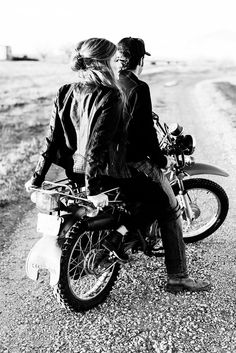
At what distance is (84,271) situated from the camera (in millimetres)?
3805

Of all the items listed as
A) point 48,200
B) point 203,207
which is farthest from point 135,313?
point 203,207

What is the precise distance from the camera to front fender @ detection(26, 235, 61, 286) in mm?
3432

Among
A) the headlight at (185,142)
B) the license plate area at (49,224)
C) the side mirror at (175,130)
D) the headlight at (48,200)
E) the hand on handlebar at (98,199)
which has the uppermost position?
the side mirror at (175,130)

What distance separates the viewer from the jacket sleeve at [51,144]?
3.44 metres

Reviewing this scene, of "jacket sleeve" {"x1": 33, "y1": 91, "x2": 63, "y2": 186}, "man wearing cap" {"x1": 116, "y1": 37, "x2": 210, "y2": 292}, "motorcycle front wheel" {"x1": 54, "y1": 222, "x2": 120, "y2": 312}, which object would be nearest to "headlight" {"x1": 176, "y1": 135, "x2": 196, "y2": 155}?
"man wearing cap" {"x1": 116, "y1": 37, "x2": 210, "y2": 292}

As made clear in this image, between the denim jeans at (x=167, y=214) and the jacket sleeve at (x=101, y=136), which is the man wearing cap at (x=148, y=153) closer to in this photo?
the denim jeans at (x=167, y=214)

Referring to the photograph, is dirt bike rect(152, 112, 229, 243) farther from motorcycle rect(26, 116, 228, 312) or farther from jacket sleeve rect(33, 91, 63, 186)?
jacket sleeve rect(33, 91, 63, 186)

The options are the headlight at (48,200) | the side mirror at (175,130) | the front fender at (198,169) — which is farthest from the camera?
the front fender at (198,169)

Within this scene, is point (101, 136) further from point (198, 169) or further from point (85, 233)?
point (198, 169)

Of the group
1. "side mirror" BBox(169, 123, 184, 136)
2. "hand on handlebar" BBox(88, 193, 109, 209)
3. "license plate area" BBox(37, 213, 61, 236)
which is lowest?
"license plate area" BBox(37, 213, 61, 236)

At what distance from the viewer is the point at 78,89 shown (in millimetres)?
3250

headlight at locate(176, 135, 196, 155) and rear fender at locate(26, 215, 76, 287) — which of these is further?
headlight at locate(176, 135, 196, 155)

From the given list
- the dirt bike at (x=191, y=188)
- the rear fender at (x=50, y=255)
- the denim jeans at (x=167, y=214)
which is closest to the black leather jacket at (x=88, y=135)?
the denim jeans at (x=167, y=214)

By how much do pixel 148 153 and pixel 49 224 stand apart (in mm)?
955
